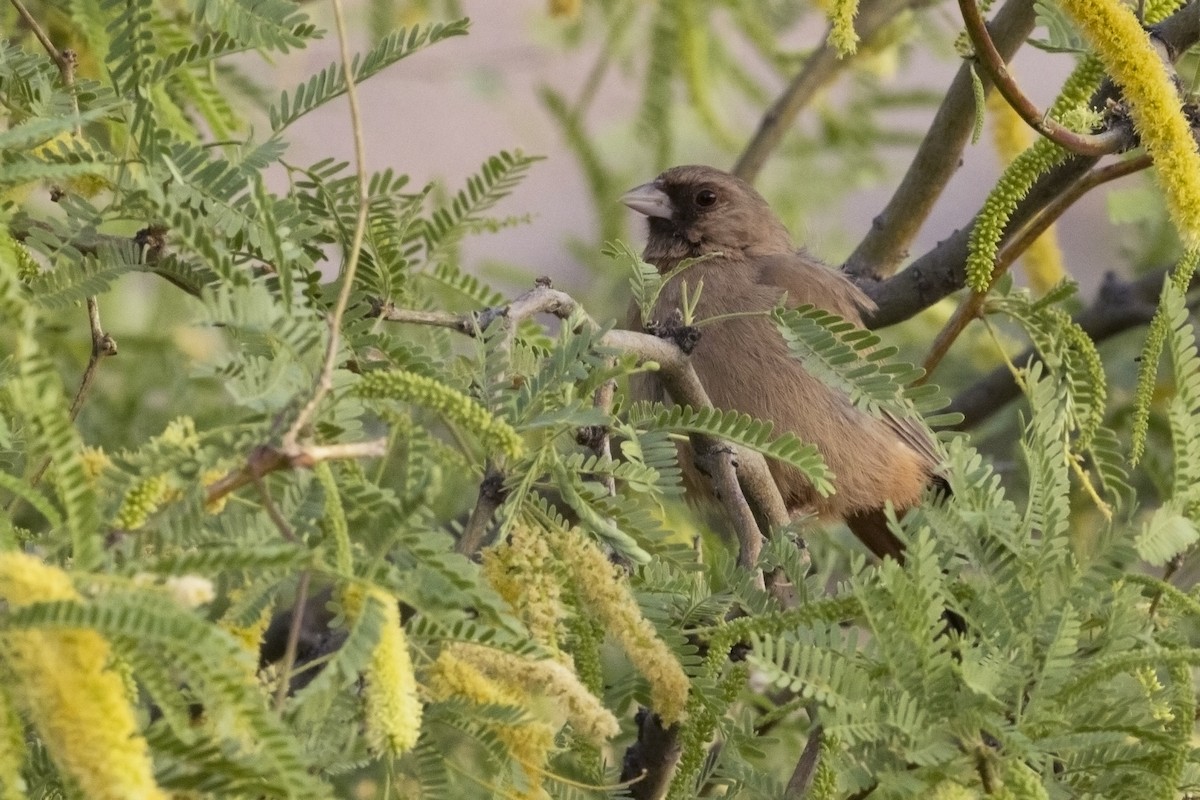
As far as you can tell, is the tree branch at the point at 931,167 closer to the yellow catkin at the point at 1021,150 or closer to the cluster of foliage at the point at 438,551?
the yellow catkin at the point at 1021,150

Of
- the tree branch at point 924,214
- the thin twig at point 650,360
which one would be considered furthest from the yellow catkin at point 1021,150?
the thin twig at point 650,360

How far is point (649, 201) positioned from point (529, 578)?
10.5 ft

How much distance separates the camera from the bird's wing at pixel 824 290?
4.52 metres

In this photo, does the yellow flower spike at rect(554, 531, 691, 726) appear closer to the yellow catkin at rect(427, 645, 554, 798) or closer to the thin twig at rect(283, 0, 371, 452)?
the yellow catkin at rect(427, 645, 554, 798)

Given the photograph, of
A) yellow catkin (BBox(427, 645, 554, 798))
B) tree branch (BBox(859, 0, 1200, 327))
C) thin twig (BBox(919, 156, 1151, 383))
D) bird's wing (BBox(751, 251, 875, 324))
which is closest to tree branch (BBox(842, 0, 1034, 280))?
tree branch (BBox(859, 0, 1200, 327))

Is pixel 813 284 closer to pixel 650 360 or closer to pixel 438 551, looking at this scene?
pixel 650 360

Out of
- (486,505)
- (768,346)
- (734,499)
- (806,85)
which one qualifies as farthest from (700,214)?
(486,505)

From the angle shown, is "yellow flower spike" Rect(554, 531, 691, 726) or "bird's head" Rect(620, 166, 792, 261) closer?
"yellow flower spike" Rect(554, 531, 691, 726)

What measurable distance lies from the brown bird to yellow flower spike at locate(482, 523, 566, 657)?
193 cm

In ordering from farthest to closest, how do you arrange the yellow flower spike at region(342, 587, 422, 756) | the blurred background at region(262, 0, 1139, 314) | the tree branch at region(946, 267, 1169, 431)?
the blurred background at region(262, 0, 1139, 314), the tree branch at region(946, 267, 1169, 431), the yellow flower spike at region(342, 587, 422, 756)

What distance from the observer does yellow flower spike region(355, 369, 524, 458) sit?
68.2 inches

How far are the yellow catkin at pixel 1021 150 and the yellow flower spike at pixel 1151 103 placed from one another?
132cm

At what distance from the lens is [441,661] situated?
194 cm

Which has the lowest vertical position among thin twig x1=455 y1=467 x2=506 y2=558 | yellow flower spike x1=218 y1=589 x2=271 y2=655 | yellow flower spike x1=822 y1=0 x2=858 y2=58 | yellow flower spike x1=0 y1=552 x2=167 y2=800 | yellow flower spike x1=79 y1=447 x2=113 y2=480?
yellow flower spike x1=0 y1=552 x2=167 y2=800
